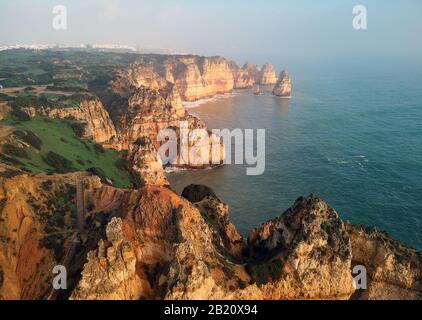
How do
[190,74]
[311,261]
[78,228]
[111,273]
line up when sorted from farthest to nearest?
[190,74], [78,228], [311,261], [111,273]

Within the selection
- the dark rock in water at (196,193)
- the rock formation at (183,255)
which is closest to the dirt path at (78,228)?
the rock formation at (183,255)

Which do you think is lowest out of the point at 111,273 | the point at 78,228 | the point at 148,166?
the point at 148,166

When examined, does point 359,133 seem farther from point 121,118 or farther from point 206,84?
point 206,84

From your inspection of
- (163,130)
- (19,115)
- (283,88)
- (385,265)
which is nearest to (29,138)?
(19,115)

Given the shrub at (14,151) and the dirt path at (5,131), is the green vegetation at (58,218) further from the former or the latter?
the dirt path at (5,131)

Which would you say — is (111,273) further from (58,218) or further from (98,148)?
(98,148)

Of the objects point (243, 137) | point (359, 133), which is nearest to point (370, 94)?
point (359, 133)
